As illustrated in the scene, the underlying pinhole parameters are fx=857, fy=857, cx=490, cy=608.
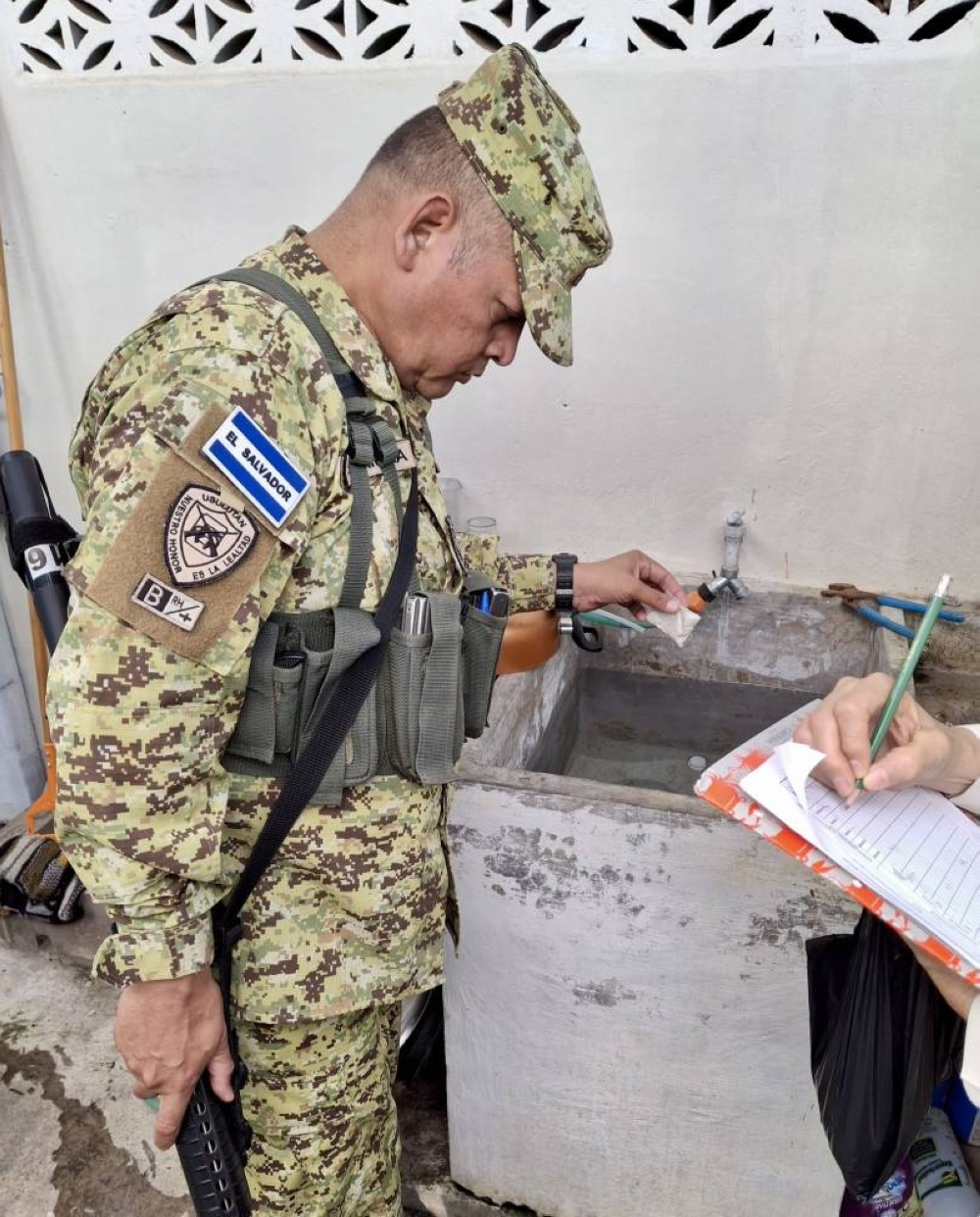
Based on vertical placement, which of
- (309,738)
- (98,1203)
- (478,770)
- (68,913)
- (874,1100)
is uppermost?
(309,738)

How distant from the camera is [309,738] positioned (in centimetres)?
98

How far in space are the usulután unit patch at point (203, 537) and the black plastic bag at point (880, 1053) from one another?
77cm

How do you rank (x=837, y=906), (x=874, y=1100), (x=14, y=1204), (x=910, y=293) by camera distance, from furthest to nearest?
(x=910, y=293) → (x=14, y=1204) → (x=837, y=906) → (x=874, y=1100)

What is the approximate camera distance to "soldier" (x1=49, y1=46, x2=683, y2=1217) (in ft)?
2.66

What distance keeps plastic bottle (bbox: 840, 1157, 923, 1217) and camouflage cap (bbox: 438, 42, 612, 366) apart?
4.70 feet

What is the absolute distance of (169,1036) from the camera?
36.0 inches

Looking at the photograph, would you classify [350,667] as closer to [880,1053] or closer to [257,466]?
[257,466]

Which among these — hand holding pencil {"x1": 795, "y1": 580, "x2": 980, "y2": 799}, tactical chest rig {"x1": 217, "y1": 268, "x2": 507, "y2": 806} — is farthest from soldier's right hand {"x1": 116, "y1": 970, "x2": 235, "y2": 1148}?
hand holding pencil {"x1": 795, "y1": 580, "x2": 980, "y2": 799}

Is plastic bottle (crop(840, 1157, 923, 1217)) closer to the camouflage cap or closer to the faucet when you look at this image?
the faucet

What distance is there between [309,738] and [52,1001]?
1.72 metres

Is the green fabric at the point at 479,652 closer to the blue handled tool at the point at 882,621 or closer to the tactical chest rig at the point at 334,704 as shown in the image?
the tactical chest rig at the point at 334,704

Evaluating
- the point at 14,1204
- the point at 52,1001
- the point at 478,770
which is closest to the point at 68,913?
the point at 52,1001

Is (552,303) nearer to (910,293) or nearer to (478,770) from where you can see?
(478,770)

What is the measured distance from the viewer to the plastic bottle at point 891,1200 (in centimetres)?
141
